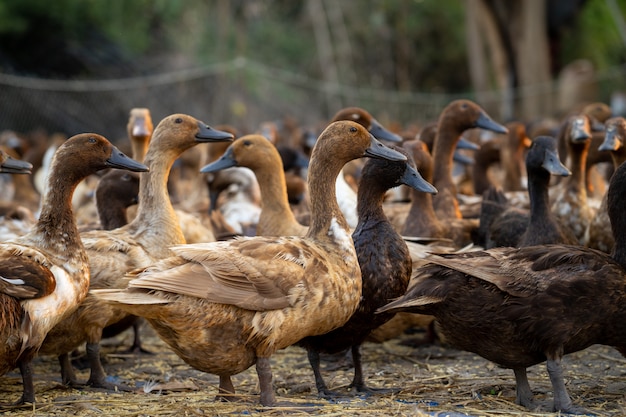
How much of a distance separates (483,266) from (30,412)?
2.71 metres

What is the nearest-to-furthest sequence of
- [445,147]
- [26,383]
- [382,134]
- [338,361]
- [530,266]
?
[530,266], [26,383], [338,361], [382,134], [445,147]

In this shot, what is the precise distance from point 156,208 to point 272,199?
1162 mm

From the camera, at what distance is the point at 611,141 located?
7.23m

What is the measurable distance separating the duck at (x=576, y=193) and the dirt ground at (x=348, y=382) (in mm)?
1334

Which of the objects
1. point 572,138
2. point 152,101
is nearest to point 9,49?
point 152,101

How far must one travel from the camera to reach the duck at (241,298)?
4871 millimetres

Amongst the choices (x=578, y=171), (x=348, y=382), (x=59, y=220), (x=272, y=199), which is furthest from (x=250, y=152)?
(x=578, y=171)

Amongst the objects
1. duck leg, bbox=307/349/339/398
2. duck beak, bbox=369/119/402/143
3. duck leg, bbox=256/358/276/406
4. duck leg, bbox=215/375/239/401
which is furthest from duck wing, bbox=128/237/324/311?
duck beak, bbox=369/119/402/143

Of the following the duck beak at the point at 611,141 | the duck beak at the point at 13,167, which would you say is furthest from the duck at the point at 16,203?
the duck beak at the point at 611,141

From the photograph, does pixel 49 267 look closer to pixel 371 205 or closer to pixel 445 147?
pixel 371 205

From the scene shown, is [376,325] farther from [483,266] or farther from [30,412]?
[30,412]

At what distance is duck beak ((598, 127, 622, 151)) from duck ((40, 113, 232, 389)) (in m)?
2.95

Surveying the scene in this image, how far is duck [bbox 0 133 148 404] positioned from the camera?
5062mm

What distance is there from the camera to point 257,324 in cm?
504
